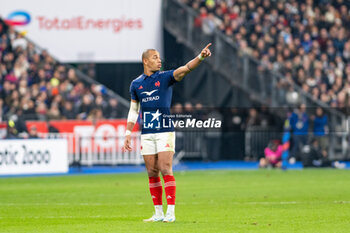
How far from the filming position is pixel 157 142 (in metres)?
11.6

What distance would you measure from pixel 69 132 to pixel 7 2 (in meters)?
5.55

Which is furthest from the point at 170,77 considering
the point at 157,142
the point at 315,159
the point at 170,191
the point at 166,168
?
the point at 315,159

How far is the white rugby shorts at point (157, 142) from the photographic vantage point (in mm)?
11578

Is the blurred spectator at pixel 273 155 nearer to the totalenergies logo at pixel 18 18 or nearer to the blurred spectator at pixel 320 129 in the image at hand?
the blurred spectator at pixel 320 129

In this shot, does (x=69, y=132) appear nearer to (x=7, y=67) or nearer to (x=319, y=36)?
(x=7, y=67)

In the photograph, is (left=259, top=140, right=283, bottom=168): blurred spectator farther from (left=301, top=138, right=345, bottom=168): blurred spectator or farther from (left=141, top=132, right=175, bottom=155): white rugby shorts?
(left=141, top=132, right=175, bottom=155): white rugby shorts

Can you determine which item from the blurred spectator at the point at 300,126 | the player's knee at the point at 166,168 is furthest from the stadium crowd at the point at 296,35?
the player's knee at the point at 166,168

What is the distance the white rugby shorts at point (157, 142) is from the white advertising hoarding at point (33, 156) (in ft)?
43.2

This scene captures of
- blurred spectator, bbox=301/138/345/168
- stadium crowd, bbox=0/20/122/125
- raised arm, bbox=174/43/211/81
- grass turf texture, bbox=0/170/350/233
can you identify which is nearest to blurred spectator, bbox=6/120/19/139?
grass turf texture, bbox=0/170/350/233

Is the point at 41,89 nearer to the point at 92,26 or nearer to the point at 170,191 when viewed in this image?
the point at 92,26

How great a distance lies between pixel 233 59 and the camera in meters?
32.3


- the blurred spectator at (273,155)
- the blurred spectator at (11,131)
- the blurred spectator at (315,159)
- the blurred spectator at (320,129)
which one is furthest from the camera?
the blurred spectator at (320,129)

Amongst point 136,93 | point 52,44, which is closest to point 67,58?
point 52,44

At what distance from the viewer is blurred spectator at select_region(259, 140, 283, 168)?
26.5 metres
